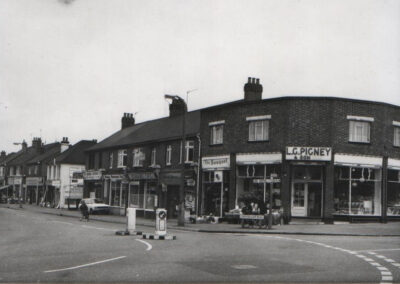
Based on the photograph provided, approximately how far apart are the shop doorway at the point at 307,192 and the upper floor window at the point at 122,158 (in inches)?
811

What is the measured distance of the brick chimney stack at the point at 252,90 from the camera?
124 feet

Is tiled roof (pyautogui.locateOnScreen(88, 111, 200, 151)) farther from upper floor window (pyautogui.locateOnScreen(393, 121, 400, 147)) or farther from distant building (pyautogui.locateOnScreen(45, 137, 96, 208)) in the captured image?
upper floor window (pyautogui.locateOnScreen(393, 121, 400, 147))

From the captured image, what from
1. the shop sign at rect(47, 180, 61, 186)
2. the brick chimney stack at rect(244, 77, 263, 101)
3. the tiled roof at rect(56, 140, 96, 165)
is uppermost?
the brick chimney stack at rect(244, 77, 263, 101)

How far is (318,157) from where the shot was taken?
3147 centimetres

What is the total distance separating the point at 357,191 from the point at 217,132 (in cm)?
950

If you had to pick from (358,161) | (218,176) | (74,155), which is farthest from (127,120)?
(358,161)

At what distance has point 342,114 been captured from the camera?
31922mm

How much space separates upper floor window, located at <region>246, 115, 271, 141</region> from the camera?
33375mm

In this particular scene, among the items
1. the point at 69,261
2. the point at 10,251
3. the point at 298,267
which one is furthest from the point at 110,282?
the point at 10,251

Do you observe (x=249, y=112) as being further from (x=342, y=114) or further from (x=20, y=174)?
(x=20, y=174)

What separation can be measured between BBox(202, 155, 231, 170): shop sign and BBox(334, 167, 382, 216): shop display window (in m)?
6.80

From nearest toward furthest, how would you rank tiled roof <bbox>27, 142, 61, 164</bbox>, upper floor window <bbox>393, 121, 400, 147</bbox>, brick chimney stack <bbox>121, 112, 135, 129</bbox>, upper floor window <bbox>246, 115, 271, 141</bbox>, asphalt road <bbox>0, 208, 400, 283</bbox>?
asphalt road <bbox>0, 208, 400, 283</bbox> < upper floor window <bbox>246, 115, 271, 141</bbox> < upper floor window <bbox>393, 121, 400, 147</bbox> < brick chimney stack <bbox>121, 112, 135, 129</bbox> < tiled roof <bbox>27, 142, 61, 164</bbox>

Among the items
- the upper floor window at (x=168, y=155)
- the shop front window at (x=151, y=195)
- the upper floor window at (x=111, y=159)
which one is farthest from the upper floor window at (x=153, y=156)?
the upper floor window at (x=111, y=159)

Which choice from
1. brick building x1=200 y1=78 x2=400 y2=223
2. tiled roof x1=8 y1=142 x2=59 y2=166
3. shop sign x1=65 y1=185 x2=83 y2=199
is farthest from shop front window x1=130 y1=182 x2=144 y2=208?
tiled roof x1=8 y1=142 x2=59 y2=166
